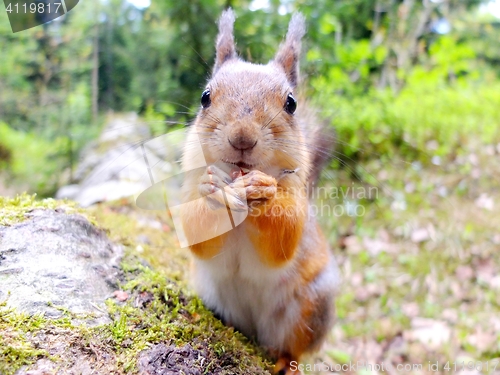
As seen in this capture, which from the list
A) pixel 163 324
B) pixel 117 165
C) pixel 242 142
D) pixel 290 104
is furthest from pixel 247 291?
pixel 117 165

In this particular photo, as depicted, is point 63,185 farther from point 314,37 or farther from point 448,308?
point 448,308

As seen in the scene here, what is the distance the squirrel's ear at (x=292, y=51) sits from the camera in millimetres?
2191

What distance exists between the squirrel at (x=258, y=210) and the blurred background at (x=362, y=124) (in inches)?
27.9

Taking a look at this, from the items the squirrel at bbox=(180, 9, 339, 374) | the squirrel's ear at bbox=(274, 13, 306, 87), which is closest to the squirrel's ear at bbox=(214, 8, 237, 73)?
the squirrel at bbox=(180, 9, 339, 374)

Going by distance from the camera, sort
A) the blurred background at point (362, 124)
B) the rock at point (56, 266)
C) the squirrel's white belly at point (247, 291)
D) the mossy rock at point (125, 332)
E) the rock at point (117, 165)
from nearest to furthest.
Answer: the mossy rock at point (125, 332)
the rock at point (56, 266)
the squirrel's white belly at point (247, 291)
the rock at point (117, 165)
the blurred background at point (362, 124)

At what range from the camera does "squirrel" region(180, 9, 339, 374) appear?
1556 mm

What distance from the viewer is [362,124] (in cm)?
530

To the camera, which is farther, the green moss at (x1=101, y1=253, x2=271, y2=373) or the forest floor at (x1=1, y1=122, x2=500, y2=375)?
the forest floor at (x1=1, y1=122, x2=500, y2=375)

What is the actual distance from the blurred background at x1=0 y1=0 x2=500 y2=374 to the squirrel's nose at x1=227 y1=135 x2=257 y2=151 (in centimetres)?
108

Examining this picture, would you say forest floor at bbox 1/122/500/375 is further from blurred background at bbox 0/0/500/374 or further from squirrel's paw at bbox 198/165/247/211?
squirrel's paw at bbox 198/165/247/211

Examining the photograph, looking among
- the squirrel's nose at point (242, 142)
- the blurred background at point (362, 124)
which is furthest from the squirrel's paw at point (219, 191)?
the blurred background at point (362, 124)

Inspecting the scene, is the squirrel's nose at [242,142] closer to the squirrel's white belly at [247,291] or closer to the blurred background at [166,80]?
the squirrel's white belly at [247,291]

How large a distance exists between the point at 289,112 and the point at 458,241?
287 centimetres

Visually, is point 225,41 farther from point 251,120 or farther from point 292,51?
point 251,120
